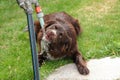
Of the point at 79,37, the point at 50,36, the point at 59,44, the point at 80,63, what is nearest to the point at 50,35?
the point at 50,36

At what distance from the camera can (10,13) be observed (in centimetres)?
730

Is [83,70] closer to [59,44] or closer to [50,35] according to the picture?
[59,44]

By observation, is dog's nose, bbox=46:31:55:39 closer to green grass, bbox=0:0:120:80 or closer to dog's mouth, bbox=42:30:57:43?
dog's mouth, bbox=42:30:57:43

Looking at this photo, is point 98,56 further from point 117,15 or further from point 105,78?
point 117,15

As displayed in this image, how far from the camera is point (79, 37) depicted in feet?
19.2

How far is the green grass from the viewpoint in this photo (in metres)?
4.97

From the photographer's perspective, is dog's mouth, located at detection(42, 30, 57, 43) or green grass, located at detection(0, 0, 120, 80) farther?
green grass, located at detection(0, 0, 120, 80)

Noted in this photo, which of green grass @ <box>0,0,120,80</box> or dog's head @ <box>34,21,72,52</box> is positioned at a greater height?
dog's head @ <box>34,21,72,52</box>

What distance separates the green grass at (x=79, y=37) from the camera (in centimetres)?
497

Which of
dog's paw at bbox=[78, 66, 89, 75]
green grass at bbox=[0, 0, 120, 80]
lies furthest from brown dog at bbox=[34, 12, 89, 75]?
green grass at bbox=[0, 0, 120, 80]

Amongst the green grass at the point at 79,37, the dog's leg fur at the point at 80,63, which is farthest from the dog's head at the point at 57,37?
the green grass at the point at 79,37

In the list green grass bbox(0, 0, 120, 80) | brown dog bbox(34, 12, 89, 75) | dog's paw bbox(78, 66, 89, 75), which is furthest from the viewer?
green grass bbox(0, 0, 120, 80)

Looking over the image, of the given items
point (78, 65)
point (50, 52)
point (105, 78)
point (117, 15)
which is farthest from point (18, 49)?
point (117, 15)

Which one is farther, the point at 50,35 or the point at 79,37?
Answer: the point at 79,37
